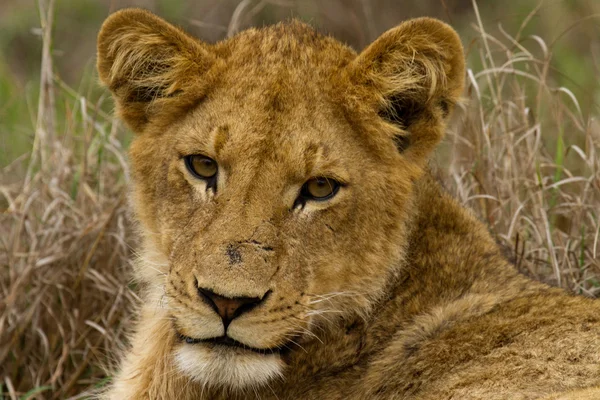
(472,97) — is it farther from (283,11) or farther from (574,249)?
(283,11)

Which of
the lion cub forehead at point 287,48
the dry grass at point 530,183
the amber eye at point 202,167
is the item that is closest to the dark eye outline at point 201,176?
the amber eye at point 202,167

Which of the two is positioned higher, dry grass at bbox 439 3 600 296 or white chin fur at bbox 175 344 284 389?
dry grass at bbox 439 3 600 296

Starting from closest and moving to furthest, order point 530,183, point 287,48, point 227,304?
point 227,304 < point 287,48 < point 530,183

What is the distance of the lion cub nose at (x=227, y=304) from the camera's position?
3918 millimetres

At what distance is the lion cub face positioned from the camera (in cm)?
409

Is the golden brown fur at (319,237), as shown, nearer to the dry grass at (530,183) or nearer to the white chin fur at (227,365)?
the white chin fur at (227,365)

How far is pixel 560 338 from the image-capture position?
4160 mm

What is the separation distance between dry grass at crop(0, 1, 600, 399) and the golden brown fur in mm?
1368

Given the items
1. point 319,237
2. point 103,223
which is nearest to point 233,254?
point 319,237

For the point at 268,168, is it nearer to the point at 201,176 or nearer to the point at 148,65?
the point at 201,176

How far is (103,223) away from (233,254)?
2.70 meters

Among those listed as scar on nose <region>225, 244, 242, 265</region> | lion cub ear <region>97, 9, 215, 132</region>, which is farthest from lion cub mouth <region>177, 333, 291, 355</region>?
lion cub ear <region>97, 9, 215, 132</region>

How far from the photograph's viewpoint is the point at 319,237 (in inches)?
172

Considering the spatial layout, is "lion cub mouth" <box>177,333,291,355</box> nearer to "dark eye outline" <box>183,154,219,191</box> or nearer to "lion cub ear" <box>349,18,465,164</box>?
"dark eye outline" <box>183,154,219,191</box>
